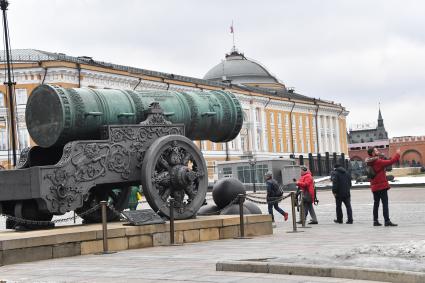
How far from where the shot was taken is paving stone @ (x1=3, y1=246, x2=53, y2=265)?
395 inches

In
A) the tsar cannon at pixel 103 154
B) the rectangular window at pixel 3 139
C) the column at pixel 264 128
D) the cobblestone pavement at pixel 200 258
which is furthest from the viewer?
the column at pixel 264 128

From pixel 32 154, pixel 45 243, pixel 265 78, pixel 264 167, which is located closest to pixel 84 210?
pixel 32 154

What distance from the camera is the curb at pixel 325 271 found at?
6.34 meters

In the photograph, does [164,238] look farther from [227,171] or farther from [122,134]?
[227,171]

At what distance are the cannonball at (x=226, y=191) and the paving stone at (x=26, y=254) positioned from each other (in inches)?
182

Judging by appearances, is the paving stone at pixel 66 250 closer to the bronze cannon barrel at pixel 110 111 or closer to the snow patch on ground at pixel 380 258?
the bronze cannon barrel at pixel 110 111

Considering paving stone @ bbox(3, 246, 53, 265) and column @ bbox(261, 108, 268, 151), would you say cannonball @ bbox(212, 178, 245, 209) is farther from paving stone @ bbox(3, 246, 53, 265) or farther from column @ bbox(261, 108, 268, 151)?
column @ bbox(261, 108, 268, 151)

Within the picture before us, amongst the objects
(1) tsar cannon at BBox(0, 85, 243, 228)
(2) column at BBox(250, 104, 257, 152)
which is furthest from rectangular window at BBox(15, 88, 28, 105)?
(1) tsar cannon at BBox(0, 85, 243, 228)

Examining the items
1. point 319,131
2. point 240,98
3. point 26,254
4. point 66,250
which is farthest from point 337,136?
point 26,254

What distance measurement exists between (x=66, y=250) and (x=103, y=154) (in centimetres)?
175

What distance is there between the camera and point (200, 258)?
30.9 feet

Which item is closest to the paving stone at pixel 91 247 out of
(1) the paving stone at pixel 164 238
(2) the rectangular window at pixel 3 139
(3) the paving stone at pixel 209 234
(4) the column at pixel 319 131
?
(1) the paving stone at pixel 164 238

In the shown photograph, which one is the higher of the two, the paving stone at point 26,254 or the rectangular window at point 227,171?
the rectangular window at point 227,171

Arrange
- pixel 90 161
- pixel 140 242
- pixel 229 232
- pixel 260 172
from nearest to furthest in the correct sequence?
pixel 140 242 < pixel 90 161 < pixel 229 232 < pixel 260 172
